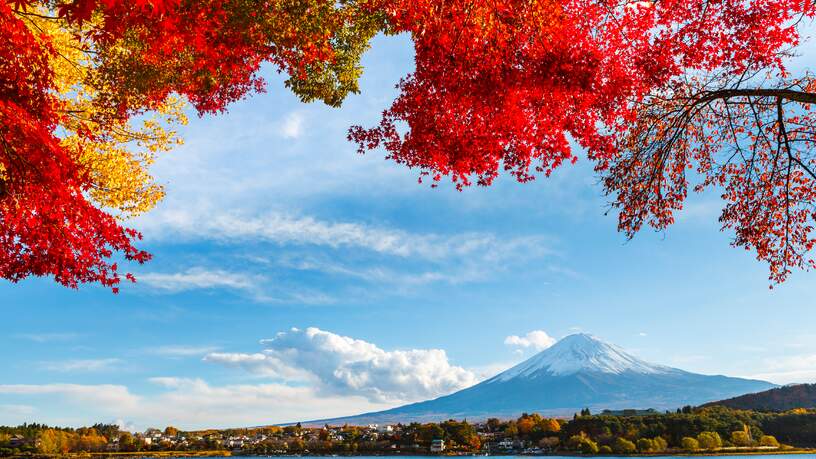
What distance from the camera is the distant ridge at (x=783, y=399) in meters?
152

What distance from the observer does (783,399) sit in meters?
161

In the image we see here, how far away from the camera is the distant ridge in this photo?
152 m

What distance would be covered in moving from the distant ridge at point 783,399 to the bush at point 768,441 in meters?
42.5

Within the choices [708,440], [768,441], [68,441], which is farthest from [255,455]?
[768,441]

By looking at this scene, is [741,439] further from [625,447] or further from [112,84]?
[112,84]

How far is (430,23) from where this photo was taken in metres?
9.27

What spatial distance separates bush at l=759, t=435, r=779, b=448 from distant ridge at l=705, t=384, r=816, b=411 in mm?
42513

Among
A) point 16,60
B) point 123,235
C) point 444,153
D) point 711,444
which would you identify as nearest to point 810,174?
point 444,153

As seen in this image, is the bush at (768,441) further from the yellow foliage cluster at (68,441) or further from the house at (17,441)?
the house at (17,441)

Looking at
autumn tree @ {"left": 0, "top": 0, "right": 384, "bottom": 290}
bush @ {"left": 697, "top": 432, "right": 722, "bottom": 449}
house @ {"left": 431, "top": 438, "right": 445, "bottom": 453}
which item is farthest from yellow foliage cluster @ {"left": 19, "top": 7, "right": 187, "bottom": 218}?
house @ {"left": 431, "top": 438, "right": 445, "bottom": 453}

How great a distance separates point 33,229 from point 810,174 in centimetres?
1251

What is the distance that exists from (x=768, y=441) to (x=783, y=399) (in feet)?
215

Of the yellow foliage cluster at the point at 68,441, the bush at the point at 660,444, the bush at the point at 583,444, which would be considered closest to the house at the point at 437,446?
the bush at the point at 583,444

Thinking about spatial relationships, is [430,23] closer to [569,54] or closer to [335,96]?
[569,54]
